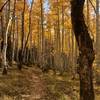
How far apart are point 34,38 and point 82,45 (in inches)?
1467

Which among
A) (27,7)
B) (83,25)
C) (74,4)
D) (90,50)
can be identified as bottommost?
(90,50)

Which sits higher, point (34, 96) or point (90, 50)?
point (90, 50)

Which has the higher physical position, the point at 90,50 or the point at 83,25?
the point at 83,25

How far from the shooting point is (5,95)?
12.6 m

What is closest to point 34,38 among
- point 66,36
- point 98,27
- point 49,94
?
point 66,36

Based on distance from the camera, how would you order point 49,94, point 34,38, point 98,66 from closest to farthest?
1. point 49,94
2. point 98,66
3. point 34,38

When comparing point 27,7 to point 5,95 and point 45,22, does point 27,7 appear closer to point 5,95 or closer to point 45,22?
point 45,22

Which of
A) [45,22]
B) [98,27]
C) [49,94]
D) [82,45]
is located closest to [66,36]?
[45,22]

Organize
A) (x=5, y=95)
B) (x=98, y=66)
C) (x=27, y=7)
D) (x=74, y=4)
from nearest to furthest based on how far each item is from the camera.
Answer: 1. (x=74, y=4)
2. (x=5, y=95)
3. (x=98, y=66)
4. (x=27, y=7)

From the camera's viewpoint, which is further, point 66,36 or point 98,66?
point 66,36

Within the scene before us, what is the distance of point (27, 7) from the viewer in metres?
32.1

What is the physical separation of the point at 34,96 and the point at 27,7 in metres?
20.1

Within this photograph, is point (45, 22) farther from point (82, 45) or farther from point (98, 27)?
point (82, 45)

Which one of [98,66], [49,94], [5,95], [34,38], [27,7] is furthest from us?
[34,38]
